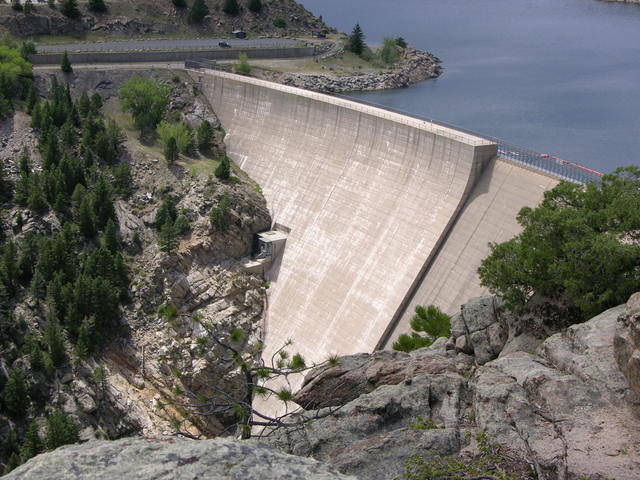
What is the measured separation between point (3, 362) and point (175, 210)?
13102mm

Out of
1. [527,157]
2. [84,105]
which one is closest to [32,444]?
[84,105]

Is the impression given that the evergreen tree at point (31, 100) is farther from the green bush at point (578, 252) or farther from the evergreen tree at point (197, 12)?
the green bush at point (578, 252)

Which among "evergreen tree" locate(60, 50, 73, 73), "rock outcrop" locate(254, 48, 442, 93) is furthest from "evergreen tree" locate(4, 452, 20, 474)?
"rock outcrop" locate(254, 48, 442, 93)

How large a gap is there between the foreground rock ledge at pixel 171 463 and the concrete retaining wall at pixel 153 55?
5176cm

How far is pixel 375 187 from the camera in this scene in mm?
39000

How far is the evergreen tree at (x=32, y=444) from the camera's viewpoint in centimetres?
3011

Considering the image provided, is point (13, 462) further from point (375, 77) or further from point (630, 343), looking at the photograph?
point (375, 77)

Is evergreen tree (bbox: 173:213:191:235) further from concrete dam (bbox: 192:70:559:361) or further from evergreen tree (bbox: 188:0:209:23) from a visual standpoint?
evergreen tree (bbox: 188:0:209:23)

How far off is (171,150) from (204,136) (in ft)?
11.3

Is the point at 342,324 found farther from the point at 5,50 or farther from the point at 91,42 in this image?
the point at 91,42

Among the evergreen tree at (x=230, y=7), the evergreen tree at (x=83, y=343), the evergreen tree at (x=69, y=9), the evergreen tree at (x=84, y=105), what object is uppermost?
the evergreen tree at (x=230, y=7)

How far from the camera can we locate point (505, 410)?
1466 cm

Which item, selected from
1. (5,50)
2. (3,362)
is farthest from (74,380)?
(5,50)

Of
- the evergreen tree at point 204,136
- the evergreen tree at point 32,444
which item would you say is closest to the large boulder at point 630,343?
the evergreen tree at point 32,444
